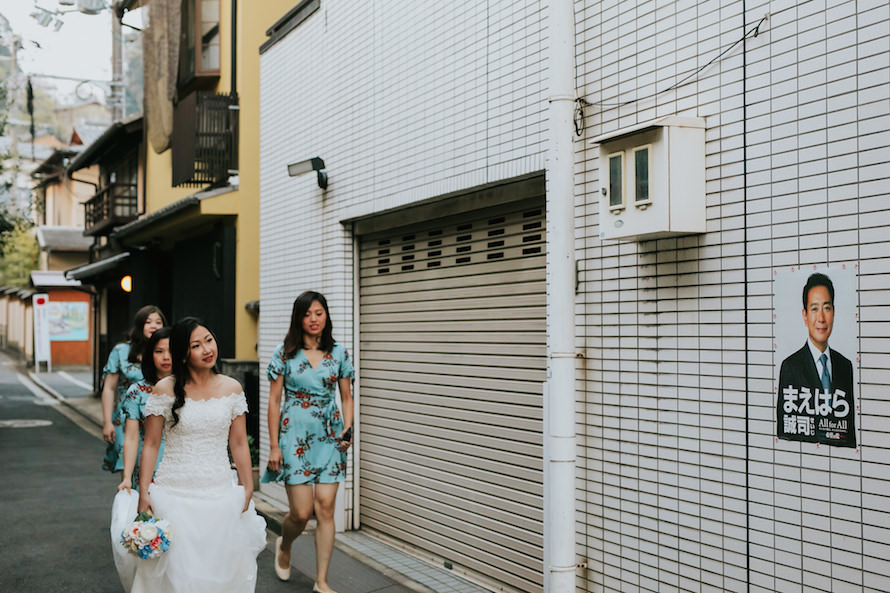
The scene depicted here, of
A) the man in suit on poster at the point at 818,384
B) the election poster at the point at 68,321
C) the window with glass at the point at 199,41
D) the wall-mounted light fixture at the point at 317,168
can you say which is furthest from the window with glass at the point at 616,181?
the election poster at the point at 68,321

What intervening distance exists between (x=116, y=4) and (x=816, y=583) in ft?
69.3

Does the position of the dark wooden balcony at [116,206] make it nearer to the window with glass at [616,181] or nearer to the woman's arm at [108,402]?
the woman's arm at [108,402]

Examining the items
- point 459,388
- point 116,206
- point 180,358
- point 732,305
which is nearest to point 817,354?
point 732,305

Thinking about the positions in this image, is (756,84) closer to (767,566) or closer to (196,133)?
(767,566)

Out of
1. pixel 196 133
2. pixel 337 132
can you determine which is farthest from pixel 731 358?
pixel 196 133

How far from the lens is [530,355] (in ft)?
19.8

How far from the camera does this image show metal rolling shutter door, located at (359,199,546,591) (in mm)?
6035

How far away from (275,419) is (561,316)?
254 centimetres

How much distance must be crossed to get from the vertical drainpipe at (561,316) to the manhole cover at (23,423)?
15.6 m

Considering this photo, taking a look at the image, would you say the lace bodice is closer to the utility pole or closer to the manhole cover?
the manhole cover

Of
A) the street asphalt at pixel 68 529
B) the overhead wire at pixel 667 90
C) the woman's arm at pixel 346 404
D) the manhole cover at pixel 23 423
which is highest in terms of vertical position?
the overhead wire at pixel 667 90

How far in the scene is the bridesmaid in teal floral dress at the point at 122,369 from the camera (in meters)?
7.25

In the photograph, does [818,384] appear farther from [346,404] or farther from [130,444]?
[130,444]

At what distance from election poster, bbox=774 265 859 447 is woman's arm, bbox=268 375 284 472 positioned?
11.1 ft
